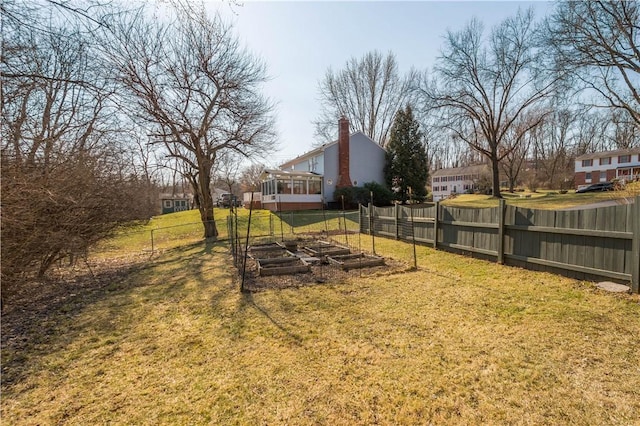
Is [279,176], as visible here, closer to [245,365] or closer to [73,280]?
[73,280]

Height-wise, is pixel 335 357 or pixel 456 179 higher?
pixel 456 179

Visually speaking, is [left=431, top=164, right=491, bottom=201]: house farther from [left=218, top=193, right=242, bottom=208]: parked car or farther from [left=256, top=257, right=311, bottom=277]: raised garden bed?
[left=256, top=257, right=311, bottom=277]: raised garden bed

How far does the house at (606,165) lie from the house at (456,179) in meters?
12.6

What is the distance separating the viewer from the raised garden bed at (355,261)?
7180 mm

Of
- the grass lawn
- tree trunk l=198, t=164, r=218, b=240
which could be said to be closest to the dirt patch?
the grass lawn

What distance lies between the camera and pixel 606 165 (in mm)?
38500

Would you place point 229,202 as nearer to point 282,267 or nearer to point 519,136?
point 282,267

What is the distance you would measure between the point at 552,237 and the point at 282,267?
19.0 feet

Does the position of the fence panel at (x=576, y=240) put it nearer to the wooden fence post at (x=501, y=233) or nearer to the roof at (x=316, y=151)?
the wooden fence post at (x=501, y=233)

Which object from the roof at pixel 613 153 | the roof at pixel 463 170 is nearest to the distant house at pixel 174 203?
the roof at pixel 463 170

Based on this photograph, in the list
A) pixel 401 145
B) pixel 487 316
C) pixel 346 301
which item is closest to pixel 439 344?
pixel 487 316

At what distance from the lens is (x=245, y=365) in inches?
121

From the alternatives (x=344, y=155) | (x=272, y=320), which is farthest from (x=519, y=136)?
(x=272, y=320)

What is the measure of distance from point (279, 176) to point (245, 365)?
2021cm
